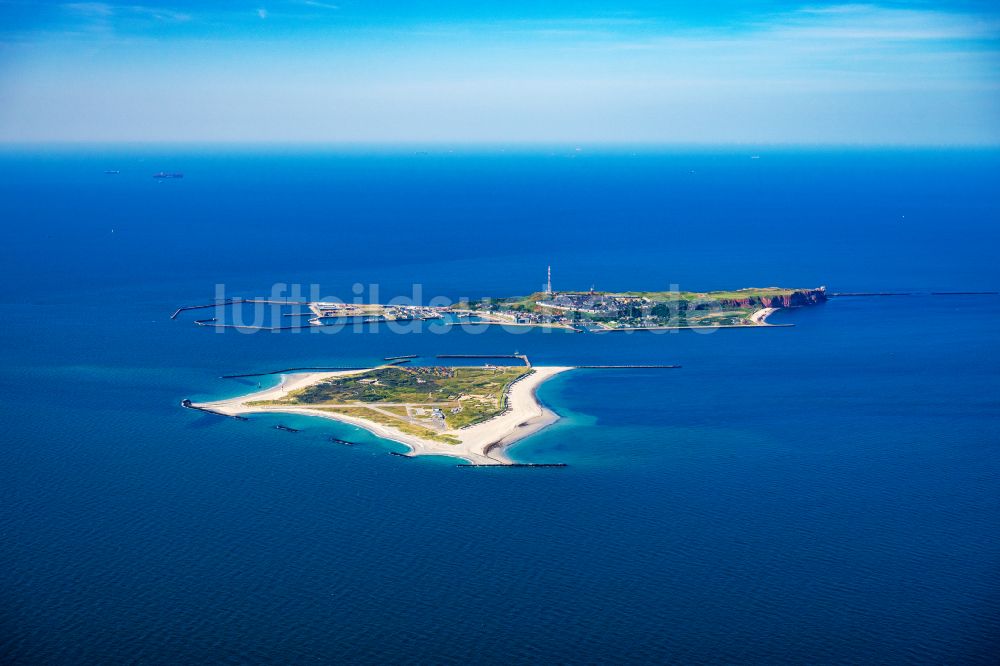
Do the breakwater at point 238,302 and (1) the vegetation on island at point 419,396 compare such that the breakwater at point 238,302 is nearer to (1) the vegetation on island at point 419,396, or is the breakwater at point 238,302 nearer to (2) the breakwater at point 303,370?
(2) the breakwater at point 303,370

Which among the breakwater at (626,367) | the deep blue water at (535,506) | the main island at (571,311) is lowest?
the deep blue water at (535,506)

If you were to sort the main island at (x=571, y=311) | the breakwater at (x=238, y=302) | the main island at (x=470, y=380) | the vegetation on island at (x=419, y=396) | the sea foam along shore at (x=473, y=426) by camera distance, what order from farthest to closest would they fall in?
the breakwater at (x=238, y=302) < the main island at (x=571, y=311) < the vegetation on island at (x=419, y=396) < the main island at (x=470, y=380) < the sea foam along shore at (x=473, y=426)

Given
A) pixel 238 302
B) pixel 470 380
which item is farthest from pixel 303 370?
pixel 238 302

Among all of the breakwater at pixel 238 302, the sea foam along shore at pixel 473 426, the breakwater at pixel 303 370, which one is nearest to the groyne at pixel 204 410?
the sea foam along shore at pixel 473 426

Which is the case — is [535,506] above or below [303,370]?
below

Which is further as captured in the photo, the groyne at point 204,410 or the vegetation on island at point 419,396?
the groyne at point 204,410

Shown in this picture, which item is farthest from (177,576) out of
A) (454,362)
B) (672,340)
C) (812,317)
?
(812,317)

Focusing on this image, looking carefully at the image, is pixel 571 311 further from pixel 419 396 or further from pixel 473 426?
pixel 473 426
